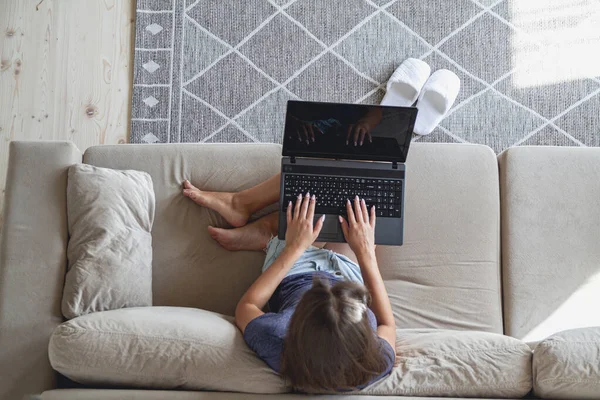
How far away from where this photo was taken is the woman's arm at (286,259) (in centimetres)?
185

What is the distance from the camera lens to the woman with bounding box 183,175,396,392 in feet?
5.03

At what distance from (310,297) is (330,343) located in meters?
0.13

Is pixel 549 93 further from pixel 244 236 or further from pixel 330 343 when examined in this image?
pixel 330 343

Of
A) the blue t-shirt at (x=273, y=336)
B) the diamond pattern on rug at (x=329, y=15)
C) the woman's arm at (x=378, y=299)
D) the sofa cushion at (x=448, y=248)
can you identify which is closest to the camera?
the blue t-shirt at (x=273, y=336)

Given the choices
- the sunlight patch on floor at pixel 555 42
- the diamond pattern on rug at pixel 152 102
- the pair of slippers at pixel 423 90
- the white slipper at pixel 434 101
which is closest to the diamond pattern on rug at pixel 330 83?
the pair of slippers at pixel 423 90

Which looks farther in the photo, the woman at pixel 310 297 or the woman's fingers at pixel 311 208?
the woman's fingers at pixel 311 208

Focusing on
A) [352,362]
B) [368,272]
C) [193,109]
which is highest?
[193,109]

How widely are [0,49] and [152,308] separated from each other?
1537mm

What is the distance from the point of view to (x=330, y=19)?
2.69m

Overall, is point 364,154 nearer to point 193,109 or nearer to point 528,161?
point 528,161

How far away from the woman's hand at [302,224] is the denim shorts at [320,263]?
0.23 feet

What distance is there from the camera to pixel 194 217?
213cm

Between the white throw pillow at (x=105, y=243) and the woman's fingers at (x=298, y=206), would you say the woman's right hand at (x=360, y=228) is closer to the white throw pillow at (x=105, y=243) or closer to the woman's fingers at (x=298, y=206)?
the woman's fingers at (x=298, y=206)

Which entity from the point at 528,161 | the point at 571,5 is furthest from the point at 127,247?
the point at 571,5
